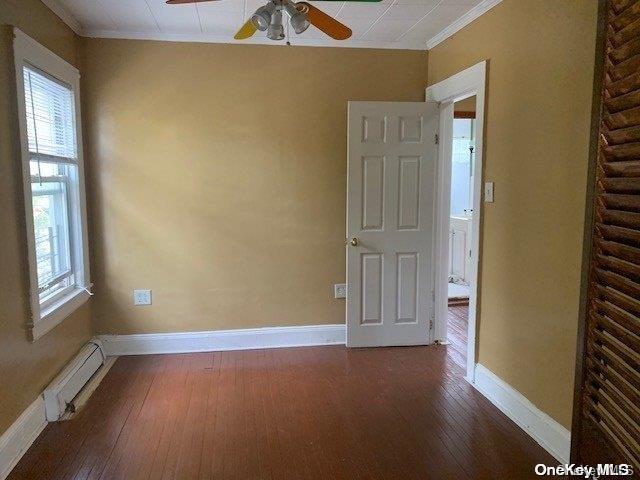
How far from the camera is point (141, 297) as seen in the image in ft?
11.9

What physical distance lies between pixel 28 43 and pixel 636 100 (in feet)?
8.92

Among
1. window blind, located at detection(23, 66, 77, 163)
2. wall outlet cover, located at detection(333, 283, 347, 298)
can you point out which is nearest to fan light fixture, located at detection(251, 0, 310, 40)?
window blind, located at detection(23, 66, 77, 163)

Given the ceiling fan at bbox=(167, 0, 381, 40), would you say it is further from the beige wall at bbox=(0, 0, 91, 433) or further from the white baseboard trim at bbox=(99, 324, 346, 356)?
the white baseboard trim at bbox=(99, 324, 346, 356)

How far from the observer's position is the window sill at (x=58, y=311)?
8.20 ft

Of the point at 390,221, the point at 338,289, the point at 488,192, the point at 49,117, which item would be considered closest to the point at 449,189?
the point at 390,221

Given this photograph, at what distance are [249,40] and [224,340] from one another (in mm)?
2317

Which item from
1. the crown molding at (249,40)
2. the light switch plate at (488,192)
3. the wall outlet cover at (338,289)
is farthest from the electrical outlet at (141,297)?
the light switch plate at (488,192)

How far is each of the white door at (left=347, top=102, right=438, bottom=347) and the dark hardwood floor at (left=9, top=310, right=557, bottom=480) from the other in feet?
1.21

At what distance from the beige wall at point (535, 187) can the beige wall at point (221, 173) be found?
1.22 meters

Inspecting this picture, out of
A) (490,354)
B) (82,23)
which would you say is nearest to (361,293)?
(490,354)

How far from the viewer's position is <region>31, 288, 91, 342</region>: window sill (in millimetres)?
2498

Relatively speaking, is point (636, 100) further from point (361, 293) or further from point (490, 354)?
point (361, 293)

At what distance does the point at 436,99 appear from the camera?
3580 millimetres
